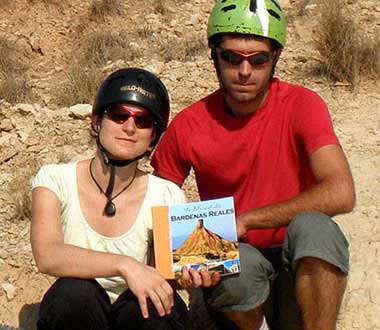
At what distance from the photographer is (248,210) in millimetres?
3611

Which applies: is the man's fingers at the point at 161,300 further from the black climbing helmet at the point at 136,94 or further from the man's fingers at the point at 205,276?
the black climbing helmet at the point at 136,94

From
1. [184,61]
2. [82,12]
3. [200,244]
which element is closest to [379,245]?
[200,244]

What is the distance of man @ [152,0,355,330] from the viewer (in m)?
3.43

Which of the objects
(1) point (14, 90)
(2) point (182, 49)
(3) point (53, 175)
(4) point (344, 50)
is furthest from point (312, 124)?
(2) point (182, 49)

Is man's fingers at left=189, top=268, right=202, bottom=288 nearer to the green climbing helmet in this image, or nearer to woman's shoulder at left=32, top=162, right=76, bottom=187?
woman's shoulder at left=32, top=162, right=76, bottom=187

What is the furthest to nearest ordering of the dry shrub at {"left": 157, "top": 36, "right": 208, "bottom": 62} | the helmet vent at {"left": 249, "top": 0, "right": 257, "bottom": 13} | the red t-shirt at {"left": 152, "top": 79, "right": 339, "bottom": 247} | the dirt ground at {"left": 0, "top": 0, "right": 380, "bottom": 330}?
the dry shrub at {"left": 157, "top": 36, "right": 208, "bottom": 62}
the dirt ground at {"left": 0, "top": 0, "right": 380, "bottom": 330}
the helmet vent at {"left": 249, "top": 0, "right": 257, "bottom": 13}
the red t-shirt at {"left": 152, "top": 79, "right": 339, "bottom": 247}

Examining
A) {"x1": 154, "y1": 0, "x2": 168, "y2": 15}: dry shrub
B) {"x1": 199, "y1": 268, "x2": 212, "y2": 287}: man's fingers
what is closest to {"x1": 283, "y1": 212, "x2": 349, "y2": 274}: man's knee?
{"x1": 199, "y1": 268, "x2": 212, "y2": 287}: man's fingers

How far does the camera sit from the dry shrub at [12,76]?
7.18 m

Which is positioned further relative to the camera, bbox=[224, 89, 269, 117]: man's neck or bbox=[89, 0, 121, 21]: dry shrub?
bbox=[89, 0, 121, 21]: dry shrub

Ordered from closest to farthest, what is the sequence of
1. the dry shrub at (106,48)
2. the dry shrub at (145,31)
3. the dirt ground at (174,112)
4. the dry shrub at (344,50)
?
the dirt ground at (174,112) → the dry shrub at (344,50) → the dry shrub at (106,48) → the dry shrub at (145,31)

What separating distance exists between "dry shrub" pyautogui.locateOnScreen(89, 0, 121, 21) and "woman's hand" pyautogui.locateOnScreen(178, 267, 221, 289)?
6586 millimetres

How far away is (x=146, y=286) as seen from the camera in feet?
10.5

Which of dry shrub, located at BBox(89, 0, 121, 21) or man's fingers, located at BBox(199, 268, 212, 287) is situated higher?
dry shrub, located at BBox(89, 0, 121, 21)

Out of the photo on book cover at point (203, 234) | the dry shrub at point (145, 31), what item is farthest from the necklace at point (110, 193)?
the dry shrub at point (145, 31)
